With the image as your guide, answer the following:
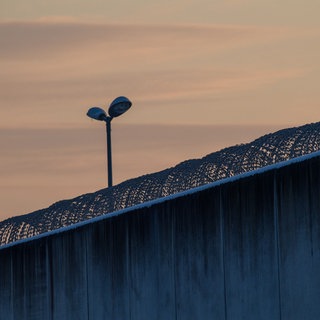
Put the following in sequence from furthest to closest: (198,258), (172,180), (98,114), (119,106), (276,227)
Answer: (98,114) → (119,106) → (172,180) → (198,258) → (276,227)

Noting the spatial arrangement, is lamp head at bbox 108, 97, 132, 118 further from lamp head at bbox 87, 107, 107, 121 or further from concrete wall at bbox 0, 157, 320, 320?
concrete wall at bbox 0, 157, 320, 320

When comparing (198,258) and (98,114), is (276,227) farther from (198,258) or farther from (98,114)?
(98,114)

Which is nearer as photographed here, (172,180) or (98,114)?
(172,180)

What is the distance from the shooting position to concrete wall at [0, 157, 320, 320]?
66.3ft

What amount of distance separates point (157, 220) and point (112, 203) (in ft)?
7.16

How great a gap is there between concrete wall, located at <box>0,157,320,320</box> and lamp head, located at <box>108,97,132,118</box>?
5.21 metres

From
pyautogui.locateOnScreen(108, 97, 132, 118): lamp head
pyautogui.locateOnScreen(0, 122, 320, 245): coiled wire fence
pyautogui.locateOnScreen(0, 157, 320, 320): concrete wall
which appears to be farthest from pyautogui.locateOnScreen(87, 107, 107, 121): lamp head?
pyautogui.locateOnScreen(0, 157, 320, 320): concrete wall

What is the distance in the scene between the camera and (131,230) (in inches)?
960

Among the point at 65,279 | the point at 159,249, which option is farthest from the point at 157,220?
the point at 65,279

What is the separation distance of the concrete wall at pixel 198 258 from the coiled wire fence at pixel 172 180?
37 cm

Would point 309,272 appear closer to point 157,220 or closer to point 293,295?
point 293,295

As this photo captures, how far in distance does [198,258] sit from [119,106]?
10299mm

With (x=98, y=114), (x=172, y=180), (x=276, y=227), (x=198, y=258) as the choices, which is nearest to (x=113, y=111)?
(x=98, y=114)

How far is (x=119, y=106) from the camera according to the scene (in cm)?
3219
